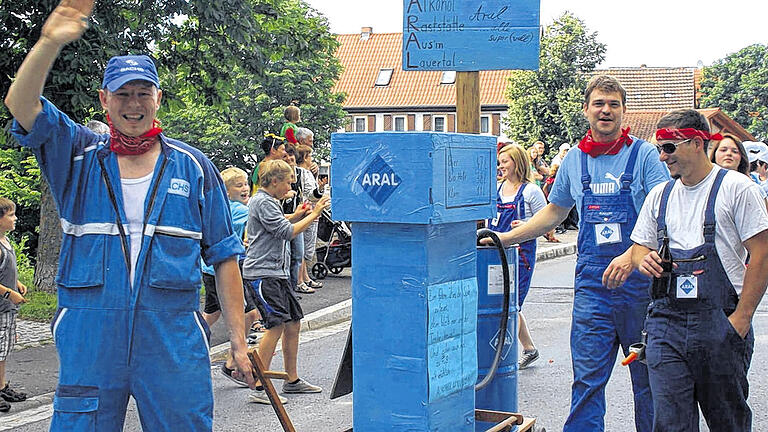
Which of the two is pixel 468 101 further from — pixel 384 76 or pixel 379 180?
pixel 384 76

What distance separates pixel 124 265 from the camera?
387 centimetres

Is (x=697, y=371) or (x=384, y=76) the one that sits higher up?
(x=384, y=76)

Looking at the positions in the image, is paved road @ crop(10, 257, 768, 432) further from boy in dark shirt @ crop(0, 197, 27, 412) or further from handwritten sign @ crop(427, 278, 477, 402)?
handwritten sign @ crop(427, 278, 477, 402)

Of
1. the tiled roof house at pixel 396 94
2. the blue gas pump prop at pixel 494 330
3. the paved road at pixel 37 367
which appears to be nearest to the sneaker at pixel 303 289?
the paved road at pixel 37 367

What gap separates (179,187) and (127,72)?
0.47 m

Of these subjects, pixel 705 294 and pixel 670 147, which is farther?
pixel 670 147

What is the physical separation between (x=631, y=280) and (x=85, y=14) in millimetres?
3416

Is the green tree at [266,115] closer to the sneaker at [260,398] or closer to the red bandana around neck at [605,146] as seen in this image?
the sneaker at [260,398]

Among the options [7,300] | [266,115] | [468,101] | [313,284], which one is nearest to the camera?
[468,101]

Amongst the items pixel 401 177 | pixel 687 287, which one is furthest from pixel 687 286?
pixel 401 177

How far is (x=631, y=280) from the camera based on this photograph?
5852 millimetres

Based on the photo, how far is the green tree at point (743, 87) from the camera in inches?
3159

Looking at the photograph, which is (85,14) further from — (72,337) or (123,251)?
(72,337)

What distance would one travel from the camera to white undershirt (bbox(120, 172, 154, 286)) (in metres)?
3.90
